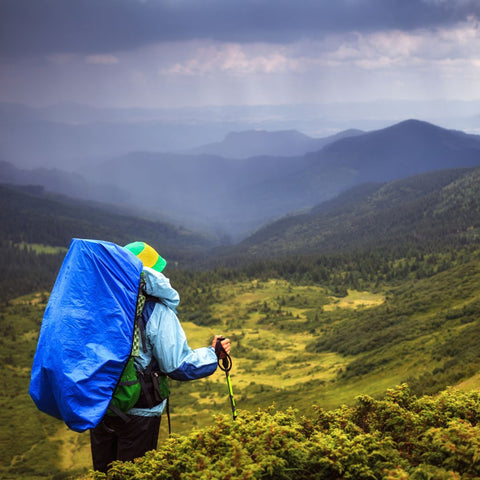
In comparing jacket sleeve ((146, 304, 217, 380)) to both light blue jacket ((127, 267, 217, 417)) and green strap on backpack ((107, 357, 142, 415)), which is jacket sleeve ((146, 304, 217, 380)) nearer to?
light blue jacket ((127, 267, 217, 417))

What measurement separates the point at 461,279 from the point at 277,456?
1810 inches

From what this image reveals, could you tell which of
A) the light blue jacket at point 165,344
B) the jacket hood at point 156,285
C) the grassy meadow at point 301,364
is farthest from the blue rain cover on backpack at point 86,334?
the grassy meadow at point 301,364

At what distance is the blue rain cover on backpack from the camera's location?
4.80m

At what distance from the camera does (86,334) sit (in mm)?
4957

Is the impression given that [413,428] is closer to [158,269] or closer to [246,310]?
[158,269]

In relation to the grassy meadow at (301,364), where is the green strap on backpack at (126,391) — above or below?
above

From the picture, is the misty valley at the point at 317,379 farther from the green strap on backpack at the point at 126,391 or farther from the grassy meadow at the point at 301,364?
the green strap on backpack at the point at 126,391

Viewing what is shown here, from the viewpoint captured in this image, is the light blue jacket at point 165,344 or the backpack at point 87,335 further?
the light blue jacket at point 165,344

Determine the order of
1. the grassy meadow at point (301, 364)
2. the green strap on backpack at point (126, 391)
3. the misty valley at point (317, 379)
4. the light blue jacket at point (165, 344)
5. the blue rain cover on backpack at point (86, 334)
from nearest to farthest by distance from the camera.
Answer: the blue rain cover on backpack at point (86, 334)
the misty valley at point (317, 379)
the green strap on backpack at point (126, 391)
the light blue jacket at point (165, 344)
the grassy meadow at point (301, 364)

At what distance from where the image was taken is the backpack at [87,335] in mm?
4801

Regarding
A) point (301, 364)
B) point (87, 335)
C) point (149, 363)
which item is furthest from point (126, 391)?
point (301, 364)

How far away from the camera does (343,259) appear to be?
110 meters

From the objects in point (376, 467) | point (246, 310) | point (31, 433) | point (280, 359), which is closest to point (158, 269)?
point (376, 467)

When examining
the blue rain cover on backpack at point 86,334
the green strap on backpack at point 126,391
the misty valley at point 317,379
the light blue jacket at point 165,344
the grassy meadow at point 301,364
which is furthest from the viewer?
the grassy meadow at point 301,364
